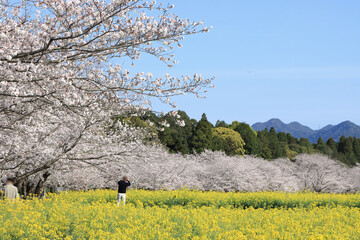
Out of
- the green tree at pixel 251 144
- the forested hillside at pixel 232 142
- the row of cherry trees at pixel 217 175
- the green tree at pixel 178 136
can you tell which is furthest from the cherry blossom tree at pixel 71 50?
the green tree at pixel 251 144

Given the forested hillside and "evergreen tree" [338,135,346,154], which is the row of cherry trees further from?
"evergreen tree" [338,135,346,154]

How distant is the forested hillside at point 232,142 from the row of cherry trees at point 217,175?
4.90 meters

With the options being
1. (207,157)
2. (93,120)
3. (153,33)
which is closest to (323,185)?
(207,157)

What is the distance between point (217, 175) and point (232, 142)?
59.8 feet

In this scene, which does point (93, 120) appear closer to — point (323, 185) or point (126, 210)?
point (126, 210)

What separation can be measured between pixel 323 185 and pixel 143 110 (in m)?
33.5

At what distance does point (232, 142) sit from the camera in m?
48.3

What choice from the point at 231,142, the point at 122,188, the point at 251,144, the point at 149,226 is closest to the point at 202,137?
the point at 231,142

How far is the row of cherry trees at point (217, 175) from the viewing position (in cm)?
2480

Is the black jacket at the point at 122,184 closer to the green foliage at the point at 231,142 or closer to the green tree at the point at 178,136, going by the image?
the green tree at the point at 178,136

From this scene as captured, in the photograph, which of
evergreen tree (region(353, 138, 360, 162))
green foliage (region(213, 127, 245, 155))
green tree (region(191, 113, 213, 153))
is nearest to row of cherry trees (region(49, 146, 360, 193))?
green tree (region(191, 113, 213, 153))

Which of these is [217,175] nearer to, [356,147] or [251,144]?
[251,144]

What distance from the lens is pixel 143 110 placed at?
30.4 feet

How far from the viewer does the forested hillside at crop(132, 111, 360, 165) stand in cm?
4278
